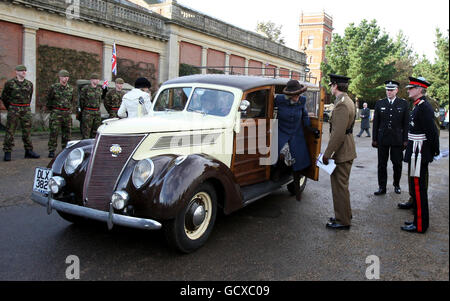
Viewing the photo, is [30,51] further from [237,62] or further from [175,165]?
[237,62]

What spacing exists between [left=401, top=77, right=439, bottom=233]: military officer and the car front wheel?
261cm

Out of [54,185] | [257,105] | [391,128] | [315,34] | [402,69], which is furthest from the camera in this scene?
[315,34]

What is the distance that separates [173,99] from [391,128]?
404 centimetres

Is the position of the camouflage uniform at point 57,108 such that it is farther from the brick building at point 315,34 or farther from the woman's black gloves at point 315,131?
the brick building at point 315,34

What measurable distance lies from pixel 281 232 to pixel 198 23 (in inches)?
820

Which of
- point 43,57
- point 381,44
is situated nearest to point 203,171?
point 43,57

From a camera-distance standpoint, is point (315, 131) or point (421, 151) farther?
point (315, 131)

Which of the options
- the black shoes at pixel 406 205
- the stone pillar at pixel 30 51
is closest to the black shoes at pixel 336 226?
the black shoes at pixel 406 205

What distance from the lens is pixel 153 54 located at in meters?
20.4

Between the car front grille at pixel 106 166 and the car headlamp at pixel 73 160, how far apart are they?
0.31 m

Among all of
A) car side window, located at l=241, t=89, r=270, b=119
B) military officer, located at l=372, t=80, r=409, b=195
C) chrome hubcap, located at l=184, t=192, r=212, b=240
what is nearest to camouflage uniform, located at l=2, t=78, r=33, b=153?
car side window, located at l=241, t=89, r=270, b=119

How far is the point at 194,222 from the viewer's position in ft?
12.3

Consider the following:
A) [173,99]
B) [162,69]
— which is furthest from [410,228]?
[162,69]

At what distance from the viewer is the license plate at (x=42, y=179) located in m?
3.96
